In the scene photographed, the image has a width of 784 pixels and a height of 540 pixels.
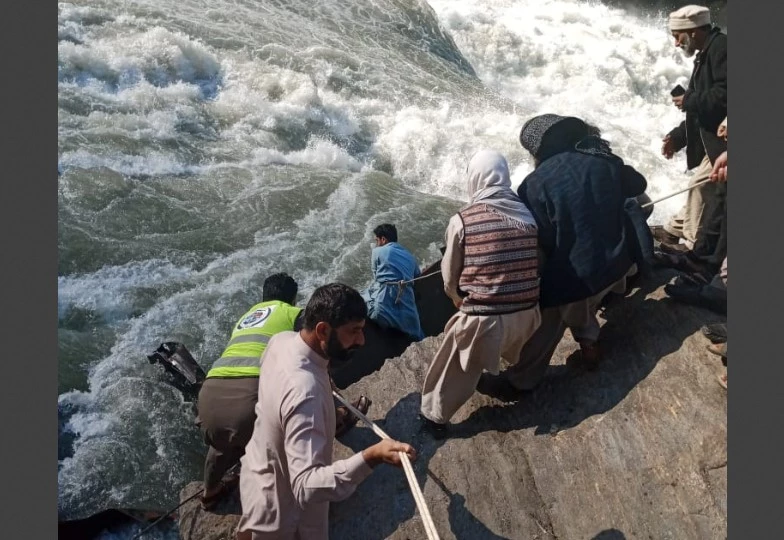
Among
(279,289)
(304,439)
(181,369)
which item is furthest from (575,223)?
(181,369)

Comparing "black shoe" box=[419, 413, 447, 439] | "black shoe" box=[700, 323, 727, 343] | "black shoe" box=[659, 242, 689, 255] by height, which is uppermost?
"black shoe" box=[659, 242, 689, 255]

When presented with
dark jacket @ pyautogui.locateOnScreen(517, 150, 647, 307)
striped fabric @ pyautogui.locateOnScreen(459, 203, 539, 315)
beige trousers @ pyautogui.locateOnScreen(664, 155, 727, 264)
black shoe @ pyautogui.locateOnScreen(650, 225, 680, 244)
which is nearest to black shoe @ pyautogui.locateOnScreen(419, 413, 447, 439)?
striped fabric @ pyautogui.locateOnScreen(459, 203, 539, 315)

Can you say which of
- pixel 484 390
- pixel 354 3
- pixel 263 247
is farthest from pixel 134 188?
pixel 354 3

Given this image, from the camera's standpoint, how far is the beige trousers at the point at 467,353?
316 cm

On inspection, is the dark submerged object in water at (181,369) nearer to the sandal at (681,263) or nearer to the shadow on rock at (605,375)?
the shadow on rock at (605,375)

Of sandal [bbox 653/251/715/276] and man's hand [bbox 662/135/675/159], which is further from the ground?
man's hand [bbox 662/135/675/159]

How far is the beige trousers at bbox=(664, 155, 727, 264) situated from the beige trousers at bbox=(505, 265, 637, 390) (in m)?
0.62

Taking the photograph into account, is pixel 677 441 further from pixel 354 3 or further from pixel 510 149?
pixel 354 3

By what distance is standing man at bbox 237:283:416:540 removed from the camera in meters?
2.17

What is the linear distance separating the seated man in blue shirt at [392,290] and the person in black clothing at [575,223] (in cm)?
167

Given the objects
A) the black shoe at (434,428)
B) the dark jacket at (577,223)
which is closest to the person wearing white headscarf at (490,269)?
the dark jacket at (577,223)

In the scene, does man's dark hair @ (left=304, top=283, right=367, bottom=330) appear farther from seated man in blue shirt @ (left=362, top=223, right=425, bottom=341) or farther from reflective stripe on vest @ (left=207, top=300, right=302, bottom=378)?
seated man in blue shirt @ (left=362, top=223, right=425, bottom=341)

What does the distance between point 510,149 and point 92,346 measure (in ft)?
23.1

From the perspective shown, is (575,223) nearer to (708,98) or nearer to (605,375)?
(605,375)
